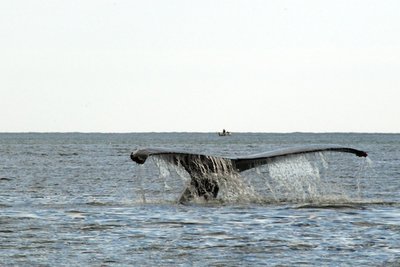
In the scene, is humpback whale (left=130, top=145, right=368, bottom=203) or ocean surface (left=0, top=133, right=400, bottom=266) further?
humpback whale (left=130, top=145, right=368, bottom=203)

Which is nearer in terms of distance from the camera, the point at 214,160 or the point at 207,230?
the point at 207,230

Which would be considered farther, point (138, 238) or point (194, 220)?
point (194, 220)

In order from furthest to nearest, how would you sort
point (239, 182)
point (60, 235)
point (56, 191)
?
1. point (56, 191)
2. point (239, 182)
3. point (60, 235)

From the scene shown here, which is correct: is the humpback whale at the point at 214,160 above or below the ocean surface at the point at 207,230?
above

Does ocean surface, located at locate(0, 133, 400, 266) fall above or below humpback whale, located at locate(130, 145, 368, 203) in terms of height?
below

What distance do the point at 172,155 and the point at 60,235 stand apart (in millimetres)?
4776

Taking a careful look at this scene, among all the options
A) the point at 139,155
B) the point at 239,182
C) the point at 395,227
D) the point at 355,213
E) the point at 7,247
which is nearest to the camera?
the point at 7,247

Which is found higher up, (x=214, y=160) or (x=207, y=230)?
(x=214, y=160)

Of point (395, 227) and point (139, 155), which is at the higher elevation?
point (139, 155)

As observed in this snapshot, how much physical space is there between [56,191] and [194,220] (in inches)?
584

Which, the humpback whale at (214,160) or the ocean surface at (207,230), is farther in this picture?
the humpback whale at (214,160)

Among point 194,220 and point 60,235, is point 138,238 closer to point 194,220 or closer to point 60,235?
point 60,235

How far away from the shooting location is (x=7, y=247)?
59.3 ft

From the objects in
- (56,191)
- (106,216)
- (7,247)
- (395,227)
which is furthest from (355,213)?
(56,191)
